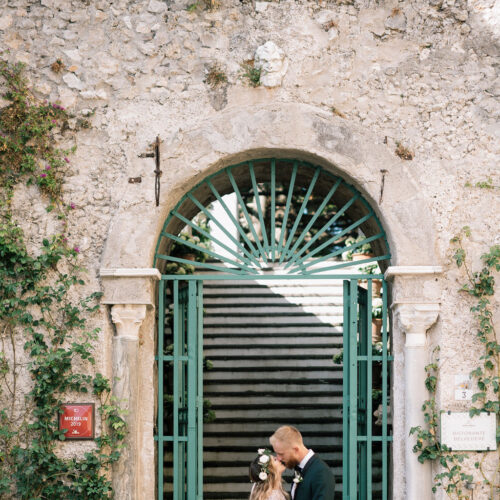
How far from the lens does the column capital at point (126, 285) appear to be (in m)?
5.17

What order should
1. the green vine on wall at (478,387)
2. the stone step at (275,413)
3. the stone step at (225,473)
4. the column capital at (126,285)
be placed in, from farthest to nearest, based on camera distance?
the stone step at (275,413), the stone step at (225,473), the column capital at (126,285), the green vine on wall at (478,387)

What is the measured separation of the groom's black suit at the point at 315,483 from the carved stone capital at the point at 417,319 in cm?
131

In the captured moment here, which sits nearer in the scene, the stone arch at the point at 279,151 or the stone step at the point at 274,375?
the stone arch at the point at 279,151

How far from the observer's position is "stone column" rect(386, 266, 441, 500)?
5008mm

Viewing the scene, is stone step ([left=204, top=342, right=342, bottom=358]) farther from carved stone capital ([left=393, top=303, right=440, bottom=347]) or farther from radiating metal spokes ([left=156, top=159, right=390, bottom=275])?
carved stone capital ([left=393, top=303, right=440, bottom=347])

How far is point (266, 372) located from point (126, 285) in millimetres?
4116

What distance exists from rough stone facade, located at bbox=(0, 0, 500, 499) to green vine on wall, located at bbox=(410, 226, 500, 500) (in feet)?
0.33

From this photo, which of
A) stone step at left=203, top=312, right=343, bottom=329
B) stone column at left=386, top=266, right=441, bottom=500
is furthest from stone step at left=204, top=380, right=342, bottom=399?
stone column at left=386, top=266, right=441, bottom=500

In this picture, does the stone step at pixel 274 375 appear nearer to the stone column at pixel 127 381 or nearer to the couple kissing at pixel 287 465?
the stone column at pixel 127 381

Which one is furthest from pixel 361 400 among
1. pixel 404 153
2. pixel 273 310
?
pixel 273 310

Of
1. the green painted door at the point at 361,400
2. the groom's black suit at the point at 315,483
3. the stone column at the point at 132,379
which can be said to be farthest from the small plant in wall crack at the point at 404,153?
the groom's black suit at the point at 315,483

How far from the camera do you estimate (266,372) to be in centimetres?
899

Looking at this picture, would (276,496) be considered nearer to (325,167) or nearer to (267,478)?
(267,478)

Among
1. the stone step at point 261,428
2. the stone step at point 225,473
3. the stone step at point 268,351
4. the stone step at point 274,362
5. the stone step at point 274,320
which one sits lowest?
the stone step at point 225,473
